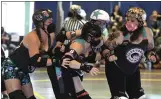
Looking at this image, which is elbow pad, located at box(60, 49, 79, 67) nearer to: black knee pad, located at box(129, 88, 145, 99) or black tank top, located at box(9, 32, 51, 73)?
black tank top, located at box(9, 32, 51, 73)

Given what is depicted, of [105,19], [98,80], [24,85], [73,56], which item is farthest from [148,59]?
[98,80]

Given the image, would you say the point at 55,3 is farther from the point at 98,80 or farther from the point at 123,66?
the point at 123,66

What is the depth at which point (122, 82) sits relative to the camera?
5945mm

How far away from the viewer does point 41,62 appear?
4.91 meters

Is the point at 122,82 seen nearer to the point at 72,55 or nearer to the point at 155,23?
the point at 72,55

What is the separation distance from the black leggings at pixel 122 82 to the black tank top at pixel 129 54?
95 millimetres

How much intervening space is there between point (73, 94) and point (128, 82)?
3.48 feet

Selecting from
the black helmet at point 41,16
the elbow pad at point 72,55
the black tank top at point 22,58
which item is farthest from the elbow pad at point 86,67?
the black helmet at point 41,16

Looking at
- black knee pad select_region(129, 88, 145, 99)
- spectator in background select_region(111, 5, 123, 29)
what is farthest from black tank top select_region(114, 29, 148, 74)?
spectator in background select_region(111, 5, 123, 29)

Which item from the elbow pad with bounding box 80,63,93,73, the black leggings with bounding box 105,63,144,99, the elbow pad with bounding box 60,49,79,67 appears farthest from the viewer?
the black leggings with bounding box 105,63,144,99

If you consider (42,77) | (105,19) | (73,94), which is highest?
(105,19)

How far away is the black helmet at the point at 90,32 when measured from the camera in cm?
507

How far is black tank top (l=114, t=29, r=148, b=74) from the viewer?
5754mm

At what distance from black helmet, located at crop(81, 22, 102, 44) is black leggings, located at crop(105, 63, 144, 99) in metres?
0.93
